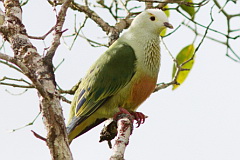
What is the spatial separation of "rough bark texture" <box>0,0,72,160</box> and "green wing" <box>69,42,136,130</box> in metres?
1.05

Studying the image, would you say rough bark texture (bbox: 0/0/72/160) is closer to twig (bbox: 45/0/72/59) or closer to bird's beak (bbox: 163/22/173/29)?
twig (bbox: 45/0/72/59)

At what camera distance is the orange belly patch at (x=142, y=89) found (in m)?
3.81

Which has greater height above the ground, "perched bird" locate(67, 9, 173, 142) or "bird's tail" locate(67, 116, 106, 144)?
"perched bird" locate(67, 9, 173, 142)

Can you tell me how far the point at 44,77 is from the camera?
9.02 feet

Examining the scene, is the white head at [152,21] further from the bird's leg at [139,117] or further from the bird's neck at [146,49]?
the bird's leg at [139,117]

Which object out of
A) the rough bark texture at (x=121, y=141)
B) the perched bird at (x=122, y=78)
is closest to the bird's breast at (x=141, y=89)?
the perched bird at (x=122, y=78)

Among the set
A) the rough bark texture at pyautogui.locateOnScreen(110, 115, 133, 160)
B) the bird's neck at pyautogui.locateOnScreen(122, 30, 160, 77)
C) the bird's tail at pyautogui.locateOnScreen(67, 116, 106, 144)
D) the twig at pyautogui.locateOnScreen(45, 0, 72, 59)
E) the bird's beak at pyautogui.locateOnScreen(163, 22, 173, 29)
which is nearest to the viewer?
the rough bark texture at pyautogui.locateOnScreen(110, 115, 133, 160)

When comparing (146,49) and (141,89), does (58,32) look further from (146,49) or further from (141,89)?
(146,49)

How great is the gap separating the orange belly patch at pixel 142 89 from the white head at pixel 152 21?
529 mm

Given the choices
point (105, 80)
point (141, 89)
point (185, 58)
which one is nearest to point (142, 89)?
point (141, 89)

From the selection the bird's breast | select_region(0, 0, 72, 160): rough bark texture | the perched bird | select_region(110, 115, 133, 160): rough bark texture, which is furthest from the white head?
select_region(0, 0, 72, 160): rough bark texture

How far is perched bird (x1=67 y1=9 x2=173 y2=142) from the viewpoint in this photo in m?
3.84

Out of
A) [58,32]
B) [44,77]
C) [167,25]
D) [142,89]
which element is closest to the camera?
[44,77]

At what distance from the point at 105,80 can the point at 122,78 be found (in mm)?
172
